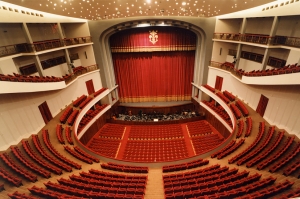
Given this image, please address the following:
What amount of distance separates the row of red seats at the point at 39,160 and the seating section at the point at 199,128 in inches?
366

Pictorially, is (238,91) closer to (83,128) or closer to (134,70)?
(134,70)

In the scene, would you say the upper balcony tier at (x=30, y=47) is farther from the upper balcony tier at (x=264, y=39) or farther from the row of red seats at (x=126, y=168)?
the upper balcony tier at (x=264, y=39)

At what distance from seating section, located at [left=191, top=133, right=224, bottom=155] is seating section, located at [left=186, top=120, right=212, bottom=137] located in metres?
0.51

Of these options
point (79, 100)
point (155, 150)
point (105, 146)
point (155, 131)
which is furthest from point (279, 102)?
point (79, 100)

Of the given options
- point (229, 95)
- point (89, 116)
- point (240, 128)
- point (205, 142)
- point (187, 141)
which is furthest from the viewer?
point (89, 116)

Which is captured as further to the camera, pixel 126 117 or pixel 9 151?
pixel 126 117

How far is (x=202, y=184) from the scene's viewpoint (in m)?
5.91

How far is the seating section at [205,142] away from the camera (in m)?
11.1

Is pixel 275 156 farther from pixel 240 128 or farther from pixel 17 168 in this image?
pixel 17 168

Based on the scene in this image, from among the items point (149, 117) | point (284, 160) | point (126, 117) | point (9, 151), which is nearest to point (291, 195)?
point (284, 160)

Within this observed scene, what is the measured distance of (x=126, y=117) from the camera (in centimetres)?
1594

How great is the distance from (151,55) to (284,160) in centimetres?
1249

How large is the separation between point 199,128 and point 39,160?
1088 centimetres

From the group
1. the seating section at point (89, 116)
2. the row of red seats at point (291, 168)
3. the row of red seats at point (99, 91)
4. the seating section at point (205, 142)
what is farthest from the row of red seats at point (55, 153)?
the row of red seats at point (291, 168)
